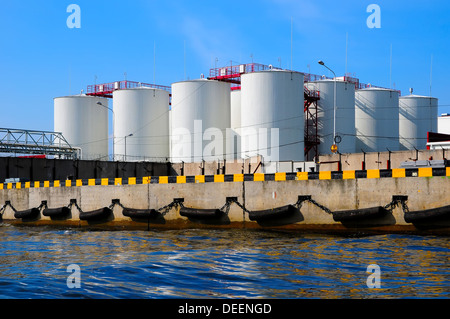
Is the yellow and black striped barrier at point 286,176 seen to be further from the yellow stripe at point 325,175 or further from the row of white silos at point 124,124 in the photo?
the row of white silos at point 124,124

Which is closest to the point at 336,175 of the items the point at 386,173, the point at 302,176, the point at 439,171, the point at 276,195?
the point at 302,176

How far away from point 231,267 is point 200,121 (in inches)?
1755

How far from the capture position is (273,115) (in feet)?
172

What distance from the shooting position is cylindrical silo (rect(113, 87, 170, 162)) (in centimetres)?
6275

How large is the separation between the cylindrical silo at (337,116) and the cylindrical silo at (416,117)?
37.4 ft

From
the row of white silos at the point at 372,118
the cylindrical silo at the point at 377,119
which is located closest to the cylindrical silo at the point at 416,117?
the row of white silos at the point at 372,118

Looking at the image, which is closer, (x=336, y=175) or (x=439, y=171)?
(x=439, y=171)

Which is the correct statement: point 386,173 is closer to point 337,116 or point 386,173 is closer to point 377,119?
point 337,116

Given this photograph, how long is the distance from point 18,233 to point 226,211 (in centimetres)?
1022

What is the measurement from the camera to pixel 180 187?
26.0 meters

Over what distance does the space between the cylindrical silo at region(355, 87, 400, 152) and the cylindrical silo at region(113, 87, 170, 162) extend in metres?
22.6

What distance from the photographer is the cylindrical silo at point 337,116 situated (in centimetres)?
5841

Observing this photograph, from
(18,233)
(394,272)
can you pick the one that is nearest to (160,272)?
(394,272)
